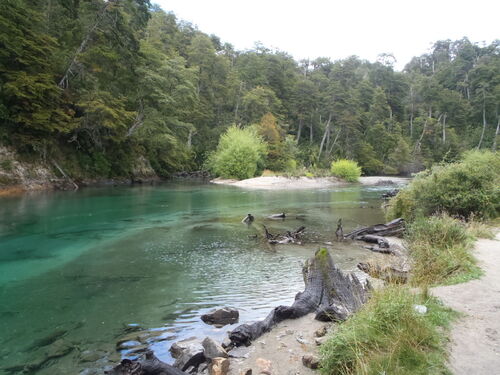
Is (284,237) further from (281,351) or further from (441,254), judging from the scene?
(281,351)

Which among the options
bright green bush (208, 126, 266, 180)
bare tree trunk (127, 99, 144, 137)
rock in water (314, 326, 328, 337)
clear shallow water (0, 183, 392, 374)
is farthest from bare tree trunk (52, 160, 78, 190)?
rock in water (314, 326, 328, 337)

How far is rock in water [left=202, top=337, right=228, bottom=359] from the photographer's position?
508cm

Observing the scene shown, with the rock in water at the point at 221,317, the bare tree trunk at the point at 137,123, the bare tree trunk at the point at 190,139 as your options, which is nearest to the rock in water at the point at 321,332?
the rock in water at the point at 221,317

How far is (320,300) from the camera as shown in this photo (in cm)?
709

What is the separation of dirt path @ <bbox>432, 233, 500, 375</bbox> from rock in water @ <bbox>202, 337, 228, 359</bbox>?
9.35ft

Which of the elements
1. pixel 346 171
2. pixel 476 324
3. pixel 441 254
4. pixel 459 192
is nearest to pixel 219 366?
pixel 476 324

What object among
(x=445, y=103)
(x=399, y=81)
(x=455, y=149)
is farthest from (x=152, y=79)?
(x=399, y=81)

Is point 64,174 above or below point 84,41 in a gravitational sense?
below

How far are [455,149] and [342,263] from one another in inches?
2862

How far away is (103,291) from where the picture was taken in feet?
27.2

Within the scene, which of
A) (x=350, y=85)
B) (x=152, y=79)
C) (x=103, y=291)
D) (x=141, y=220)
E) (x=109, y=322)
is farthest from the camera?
(x=350, y=85)

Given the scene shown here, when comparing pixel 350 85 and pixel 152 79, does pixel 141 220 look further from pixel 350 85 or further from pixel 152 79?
pixel 350 85

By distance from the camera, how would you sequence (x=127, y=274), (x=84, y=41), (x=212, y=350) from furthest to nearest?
(x=84, y=41) < (x=127, y=274) < (x=212, y=350)

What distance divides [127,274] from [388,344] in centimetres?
737
